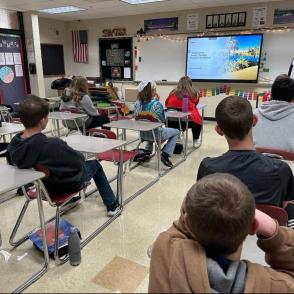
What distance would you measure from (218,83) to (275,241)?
19.4 ft

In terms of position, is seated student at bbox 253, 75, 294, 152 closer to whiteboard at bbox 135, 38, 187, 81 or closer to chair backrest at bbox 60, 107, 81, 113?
chair backrest at bbox 60, 107, 81, 113

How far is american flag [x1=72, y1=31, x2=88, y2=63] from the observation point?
7.84 meters

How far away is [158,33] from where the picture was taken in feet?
22.0

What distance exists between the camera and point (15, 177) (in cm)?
168

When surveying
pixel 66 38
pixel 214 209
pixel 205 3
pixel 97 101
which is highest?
pixel 205 3

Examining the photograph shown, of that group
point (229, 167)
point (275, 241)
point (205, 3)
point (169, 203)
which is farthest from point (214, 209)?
point (205, 3)

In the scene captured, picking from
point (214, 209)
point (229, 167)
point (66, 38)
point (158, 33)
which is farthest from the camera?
point (66, 38)

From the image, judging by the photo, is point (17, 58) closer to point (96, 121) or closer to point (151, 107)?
point (96, 121)

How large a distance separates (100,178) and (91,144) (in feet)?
1.00

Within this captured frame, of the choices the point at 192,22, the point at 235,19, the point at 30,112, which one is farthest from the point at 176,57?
the point at 30,112

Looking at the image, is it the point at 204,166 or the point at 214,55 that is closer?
the point at 204,166

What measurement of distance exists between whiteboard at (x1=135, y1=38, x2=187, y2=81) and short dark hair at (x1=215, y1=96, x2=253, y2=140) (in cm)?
552

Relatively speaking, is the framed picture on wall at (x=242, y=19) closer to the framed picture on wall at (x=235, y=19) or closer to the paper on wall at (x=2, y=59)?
the framed picture on wall at (x=235, y=19)

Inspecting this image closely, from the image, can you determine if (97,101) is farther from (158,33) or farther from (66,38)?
(66,38)
